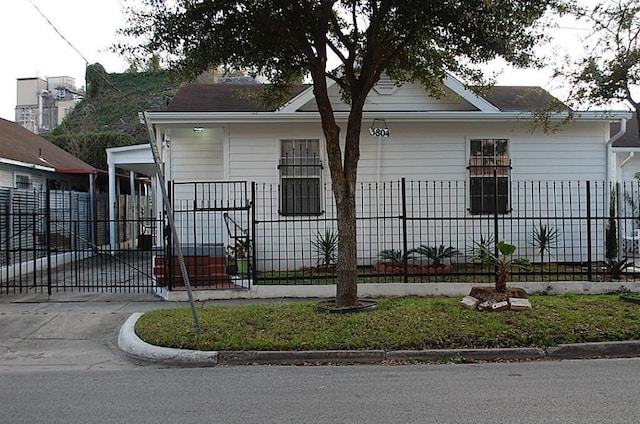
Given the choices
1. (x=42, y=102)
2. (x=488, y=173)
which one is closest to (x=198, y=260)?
(x=488, y=173)

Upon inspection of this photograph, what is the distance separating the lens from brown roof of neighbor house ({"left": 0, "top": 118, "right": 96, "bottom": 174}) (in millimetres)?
15812

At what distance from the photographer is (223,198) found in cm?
1295

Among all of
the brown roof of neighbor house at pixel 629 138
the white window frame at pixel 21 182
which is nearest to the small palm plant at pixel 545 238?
the brown roof of neighbor house at pixel 629 138

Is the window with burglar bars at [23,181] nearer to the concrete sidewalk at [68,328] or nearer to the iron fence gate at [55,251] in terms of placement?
the iron fence gate at [55,251]

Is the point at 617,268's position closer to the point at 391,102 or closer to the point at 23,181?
the point at 391,102

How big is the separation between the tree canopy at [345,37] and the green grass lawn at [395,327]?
0.96 m

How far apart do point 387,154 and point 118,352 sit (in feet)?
25.7

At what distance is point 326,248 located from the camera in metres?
12.1

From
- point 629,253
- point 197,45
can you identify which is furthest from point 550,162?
point 197,45

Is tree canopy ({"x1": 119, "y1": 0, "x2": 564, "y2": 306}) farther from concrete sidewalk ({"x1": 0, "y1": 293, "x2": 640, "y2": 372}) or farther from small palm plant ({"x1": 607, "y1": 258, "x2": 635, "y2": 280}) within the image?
small palm plant ({"x1": 607, "y1": 258, "x2": 635, "y2": 280})

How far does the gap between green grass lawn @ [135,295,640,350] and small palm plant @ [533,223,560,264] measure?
12.1 feet

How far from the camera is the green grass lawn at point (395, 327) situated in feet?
24.0

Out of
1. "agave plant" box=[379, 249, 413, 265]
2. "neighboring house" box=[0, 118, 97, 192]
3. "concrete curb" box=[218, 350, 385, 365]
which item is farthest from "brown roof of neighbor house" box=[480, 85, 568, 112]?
"neighboring house" box=[0, 118, 97, 192]

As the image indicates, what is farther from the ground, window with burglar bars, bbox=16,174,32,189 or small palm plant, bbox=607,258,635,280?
window with burglar bars, bbox=16,174,32,189
